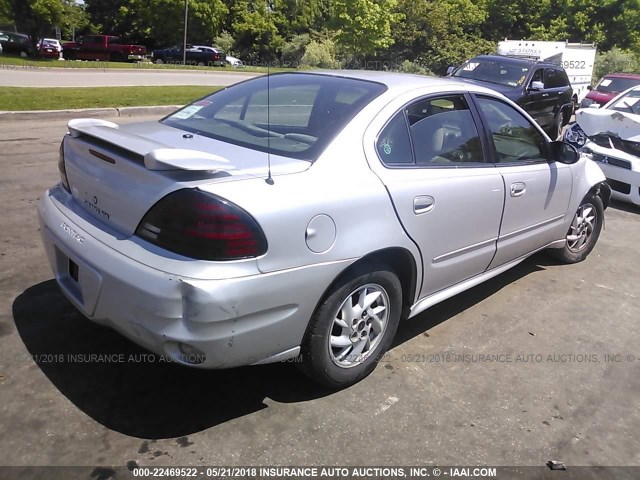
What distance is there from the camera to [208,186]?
255 centimetres

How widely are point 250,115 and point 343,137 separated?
0.82 meters

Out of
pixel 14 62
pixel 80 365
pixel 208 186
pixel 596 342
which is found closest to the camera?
pixel 208 186

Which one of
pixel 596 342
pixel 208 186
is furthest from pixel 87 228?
pixel 596 342

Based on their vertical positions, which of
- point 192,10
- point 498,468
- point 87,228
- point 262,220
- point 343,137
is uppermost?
point 192,10

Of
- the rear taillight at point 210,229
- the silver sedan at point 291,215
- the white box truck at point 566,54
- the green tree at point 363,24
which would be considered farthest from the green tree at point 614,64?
the rear taillight at point 210,229

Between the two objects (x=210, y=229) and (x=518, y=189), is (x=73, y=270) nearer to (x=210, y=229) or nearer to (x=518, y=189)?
(x=210, y=229)

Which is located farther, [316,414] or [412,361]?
[412,361]

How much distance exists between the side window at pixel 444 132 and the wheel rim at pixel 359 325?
85 cm

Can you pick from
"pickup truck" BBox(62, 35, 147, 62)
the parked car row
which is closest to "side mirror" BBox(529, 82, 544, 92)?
the parked car row

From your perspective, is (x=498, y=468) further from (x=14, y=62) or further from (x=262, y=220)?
(x=14, y=62)

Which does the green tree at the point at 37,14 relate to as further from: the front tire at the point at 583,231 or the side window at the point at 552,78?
the front tire at the point at 583,231

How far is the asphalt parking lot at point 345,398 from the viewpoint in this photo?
2699mm

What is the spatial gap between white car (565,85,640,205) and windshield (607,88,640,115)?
1225 mm

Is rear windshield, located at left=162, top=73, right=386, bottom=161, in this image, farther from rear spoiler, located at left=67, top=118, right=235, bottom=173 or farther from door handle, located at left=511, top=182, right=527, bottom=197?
door handle, located at left=511, top=182, right=527, bottom=197
